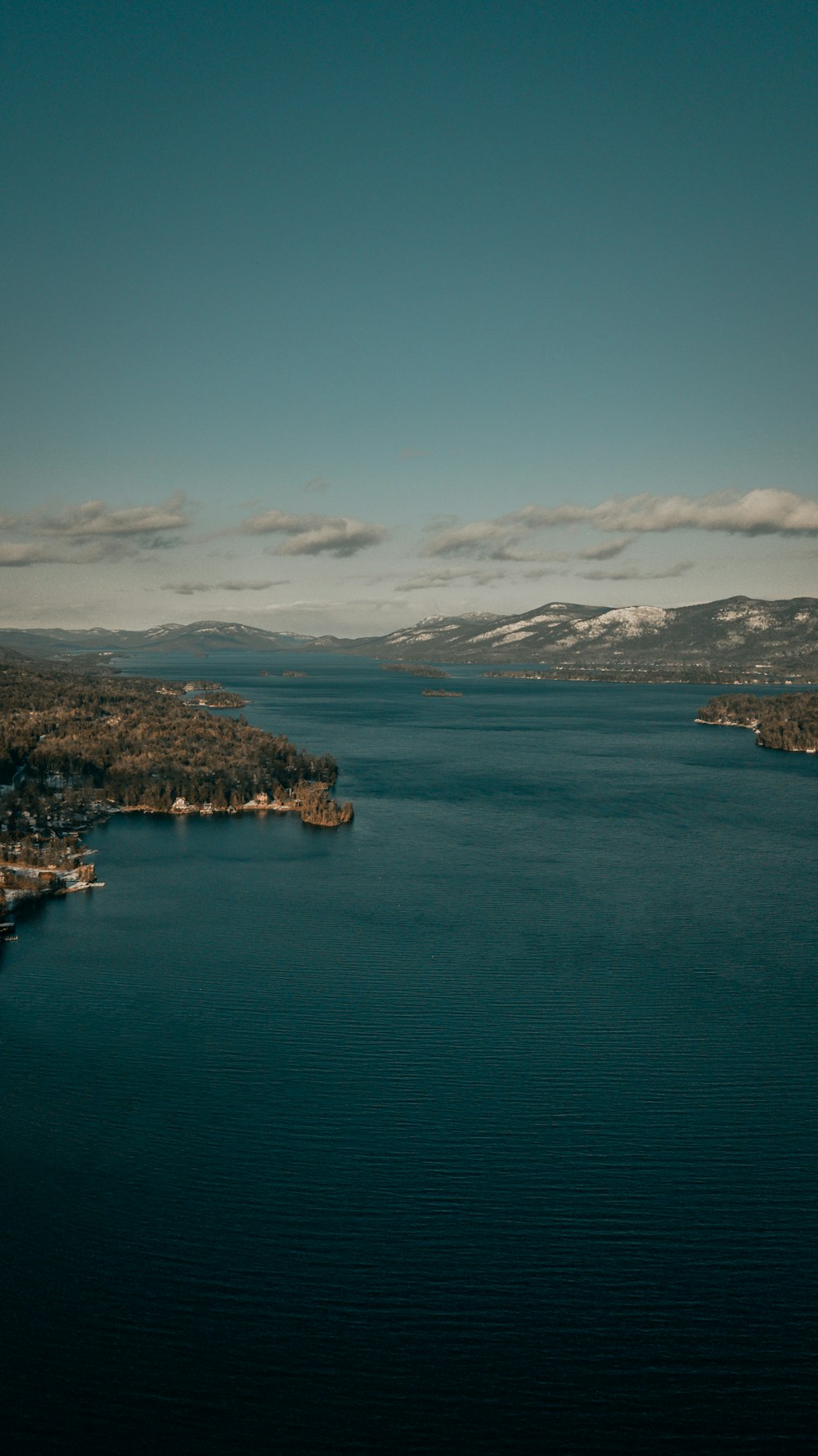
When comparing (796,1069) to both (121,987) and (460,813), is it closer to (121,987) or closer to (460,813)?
(121,987)

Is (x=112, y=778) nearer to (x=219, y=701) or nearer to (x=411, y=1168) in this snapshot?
(x=411, y=1168)

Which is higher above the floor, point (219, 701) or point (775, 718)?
point (219, 701)

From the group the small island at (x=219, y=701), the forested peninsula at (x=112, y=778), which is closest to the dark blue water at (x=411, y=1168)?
the forested peninsula at (x=112, y=778)

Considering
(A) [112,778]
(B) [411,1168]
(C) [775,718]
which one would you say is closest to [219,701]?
(A) [112,778]

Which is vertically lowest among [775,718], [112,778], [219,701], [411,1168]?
[411,1168]

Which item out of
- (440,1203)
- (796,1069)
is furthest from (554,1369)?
(796,1069)

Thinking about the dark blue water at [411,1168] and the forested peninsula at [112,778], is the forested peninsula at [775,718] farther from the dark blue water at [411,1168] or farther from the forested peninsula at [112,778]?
the dark blue water at [411,1168]
